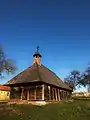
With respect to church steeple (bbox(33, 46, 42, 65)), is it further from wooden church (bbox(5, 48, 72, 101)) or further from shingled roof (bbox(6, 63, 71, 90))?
wooden church (bbox(5, 48, 72, 101))

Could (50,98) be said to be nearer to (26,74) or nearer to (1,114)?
(26,74)

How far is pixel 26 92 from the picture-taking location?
38844mm

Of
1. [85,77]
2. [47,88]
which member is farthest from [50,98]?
[85,77]

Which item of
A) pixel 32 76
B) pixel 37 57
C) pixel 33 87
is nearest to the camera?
pixel 33 87

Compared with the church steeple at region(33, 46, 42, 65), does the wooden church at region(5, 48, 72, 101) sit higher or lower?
lower

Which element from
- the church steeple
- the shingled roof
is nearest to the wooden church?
the shingled roof

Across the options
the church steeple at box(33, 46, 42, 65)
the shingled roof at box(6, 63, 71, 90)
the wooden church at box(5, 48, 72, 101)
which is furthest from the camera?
the church steeple at box(33, 46, 42, 65)

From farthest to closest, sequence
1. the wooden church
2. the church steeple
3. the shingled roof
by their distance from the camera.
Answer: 1. the church steeple
2. the shingled roof
3. the wooden church

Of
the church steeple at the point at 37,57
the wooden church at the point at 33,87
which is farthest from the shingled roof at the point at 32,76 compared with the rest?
the church steeple at the point at 37,57

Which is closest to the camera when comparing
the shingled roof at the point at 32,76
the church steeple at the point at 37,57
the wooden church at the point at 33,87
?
the wooden church at the point at 33,87

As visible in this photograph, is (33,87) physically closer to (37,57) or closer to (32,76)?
(32,76)

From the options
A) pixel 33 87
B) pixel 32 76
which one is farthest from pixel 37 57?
pixel 33 87

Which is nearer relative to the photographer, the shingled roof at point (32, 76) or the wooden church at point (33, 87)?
the wooden church at point (33, 87)

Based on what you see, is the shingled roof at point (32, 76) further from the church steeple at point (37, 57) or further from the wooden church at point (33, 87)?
the church steeple at point (37, 57)
